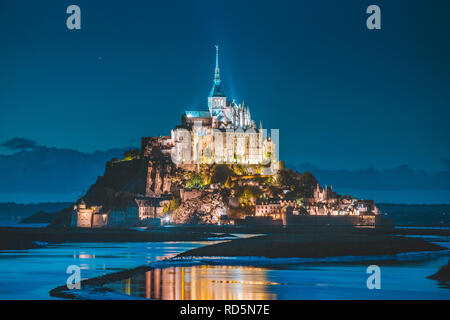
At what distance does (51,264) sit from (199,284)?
13135mm

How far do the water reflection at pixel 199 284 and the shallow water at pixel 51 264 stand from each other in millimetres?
3028

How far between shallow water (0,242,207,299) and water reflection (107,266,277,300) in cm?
303

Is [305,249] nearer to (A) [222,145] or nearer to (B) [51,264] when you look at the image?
(B) [51,264]

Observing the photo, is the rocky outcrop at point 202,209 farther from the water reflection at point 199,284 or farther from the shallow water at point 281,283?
the water reflection at point 199,284

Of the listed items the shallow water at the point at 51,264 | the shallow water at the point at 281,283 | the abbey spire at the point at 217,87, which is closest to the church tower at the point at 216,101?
the abbey spire at the point at 217,87

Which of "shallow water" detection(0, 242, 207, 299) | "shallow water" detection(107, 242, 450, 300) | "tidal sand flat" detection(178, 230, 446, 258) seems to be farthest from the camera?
"tidal sand flat" detection(178, 230, 446, 258)

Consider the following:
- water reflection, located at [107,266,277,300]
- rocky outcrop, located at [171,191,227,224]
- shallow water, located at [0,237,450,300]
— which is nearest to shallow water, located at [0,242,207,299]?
shallow water, located at [0,237,450,300]

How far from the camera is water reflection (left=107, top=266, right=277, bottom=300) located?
2608 centimetres

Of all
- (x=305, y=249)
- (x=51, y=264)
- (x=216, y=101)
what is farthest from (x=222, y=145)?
(x=51, y=264)

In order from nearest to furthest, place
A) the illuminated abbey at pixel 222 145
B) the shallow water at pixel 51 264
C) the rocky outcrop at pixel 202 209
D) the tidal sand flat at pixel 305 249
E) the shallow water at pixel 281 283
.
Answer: the shallow water at pixel 281 283 → the shallow water at pixel 51 264 → the tidal sand flat at pixel 305 249 → the rocky outcrop at pixel 202 209 → the illuminated abbey at pixel 222 145

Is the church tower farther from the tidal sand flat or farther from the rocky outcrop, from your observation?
the tidal sand flat

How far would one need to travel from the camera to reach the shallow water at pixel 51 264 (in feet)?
93.9
